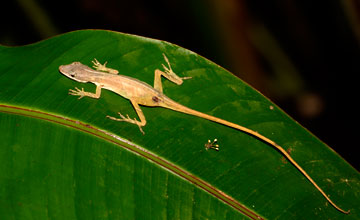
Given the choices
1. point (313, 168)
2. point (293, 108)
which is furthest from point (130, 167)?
point (293, 108)

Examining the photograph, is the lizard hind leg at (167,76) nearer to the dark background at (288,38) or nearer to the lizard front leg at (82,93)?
the lizard front leg at (82,93)

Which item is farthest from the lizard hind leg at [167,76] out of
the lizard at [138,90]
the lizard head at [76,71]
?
the lizard head at [76,71]

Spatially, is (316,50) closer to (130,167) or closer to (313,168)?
(313,168)

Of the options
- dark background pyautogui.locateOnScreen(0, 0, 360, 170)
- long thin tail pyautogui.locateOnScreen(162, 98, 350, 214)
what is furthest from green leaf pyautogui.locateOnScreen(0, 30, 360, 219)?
dark background pyautogui.locateOnScreen(0, 0, 360, 170)

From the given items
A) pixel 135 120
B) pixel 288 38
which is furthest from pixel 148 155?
pixel 288 38

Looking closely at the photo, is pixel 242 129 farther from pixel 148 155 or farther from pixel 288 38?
pixel 288 38

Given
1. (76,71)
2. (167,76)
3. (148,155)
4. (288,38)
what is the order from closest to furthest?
(148,155) < (167,76) < (76,71) < (288,38)
